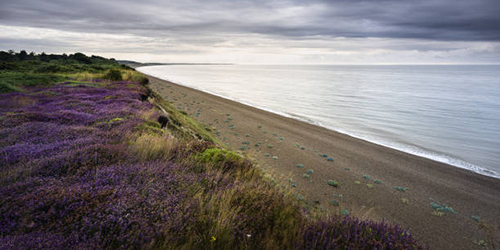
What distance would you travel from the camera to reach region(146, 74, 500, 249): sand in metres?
8.51

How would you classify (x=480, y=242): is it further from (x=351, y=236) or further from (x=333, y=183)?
(x=351, y=236)

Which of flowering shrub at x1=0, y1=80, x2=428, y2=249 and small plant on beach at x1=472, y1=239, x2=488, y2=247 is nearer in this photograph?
flowering shrub at x1=0, y1=80, x2=428, y2=249

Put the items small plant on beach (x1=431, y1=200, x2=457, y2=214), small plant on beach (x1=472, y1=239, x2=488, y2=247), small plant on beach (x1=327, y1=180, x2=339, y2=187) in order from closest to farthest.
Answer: small plant on beach (x1=472, y1=239, x2=488, y2=247) → small plant on beach (x1=431, y1=200, x2=457, y2=214) → small plant on beach (x1=327, y1=180, x2=339, y2=187)

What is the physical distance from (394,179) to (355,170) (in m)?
1.91

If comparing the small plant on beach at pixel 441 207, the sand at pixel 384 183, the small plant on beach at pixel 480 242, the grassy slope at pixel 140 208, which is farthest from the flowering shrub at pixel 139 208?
the small plant on beach at pixel 441 207

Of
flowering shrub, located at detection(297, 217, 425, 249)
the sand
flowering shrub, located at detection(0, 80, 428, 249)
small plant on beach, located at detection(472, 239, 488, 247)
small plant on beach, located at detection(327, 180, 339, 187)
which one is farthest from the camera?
small plant on beach, located at detection(327, 180, 339, 187)

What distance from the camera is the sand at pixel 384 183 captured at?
8508mm

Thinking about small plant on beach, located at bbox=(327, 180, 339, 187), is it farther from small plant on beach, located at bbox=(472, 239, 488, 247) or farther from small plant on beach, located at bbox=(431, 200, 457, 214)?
small plant on beach, located at bbox=(472, 239, 488, 247)

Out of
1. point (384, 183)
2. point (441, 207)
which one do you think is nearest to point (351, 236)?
point (441, 207)

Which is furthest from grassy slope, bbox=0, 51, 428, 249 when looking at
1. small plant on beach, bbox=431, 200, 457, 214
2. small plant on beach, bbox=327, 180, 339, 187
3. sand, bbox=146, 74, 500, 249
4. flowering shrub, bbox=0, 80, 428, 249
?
small plant on beach, bbox=431, 200, 457, 214

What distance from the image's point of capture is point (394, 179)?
12.3m

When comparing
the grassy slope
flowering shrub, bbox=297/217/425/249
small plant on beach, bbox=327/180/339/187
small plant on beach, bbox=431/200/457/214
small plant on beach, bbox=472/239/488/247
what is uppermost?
the grassy slope

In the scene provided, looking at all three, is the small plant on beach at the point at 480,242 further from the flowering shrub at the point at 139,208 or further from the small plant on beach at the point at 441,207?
the flowering shrub at the point at 139,208

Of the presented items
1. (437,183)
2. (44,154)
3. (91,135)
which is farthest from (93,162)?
(437,183)
